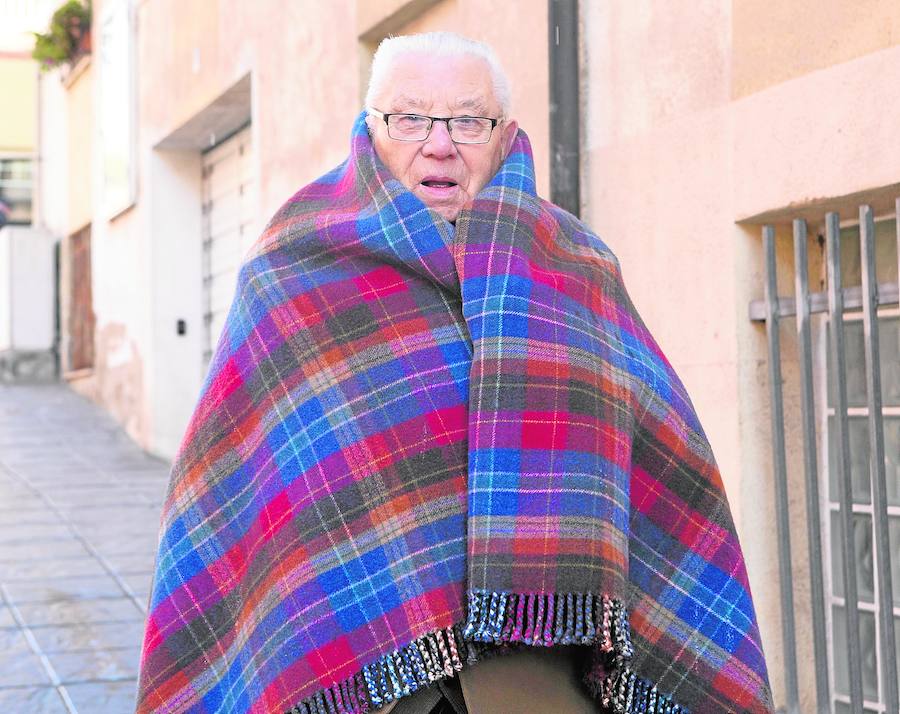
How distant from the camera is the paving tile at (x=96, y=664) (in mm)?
5266

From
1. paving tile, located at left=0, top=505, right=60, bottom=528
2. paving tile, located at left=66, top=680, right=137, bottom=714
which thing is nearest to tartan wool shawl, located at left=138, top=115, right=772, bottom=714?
paving tile, located at left=66, top=680, right=137, bottom=714

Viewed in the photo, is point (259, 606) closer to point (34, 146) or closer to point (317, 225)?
point (317, 225)

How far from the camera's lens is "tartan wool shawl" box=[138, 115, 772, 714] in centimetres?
225

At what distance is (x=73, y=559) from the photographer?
7.40 meters

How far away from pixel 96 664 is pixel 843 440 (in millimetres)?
2873

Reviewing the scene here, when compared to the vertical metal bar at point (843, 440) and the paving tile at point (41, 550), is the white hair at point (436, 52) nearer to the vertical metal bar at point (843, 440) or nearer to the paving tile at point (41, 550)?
the vertical metal bar at point (843, 440)

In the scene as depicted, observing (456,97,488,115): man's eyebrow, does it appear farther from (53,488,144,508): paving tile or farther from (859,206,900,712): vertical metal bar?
(53,488,144,508): paving tile

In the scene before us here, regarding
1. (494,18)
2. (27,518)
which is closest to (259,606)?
(494,18)

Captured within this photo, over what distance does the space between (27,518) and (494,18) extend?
4.32 metres

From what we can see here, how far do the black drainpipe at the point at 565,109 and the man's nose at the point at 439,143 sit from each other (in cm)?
289

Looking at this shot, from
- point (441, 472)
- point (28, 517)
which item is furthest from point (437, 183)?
point (28, 517)

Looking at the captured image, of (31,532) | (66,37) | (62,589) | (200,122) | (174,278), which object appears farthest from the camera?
(66,37)

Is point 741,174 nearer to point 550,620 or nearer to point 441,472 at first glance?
point 441,472

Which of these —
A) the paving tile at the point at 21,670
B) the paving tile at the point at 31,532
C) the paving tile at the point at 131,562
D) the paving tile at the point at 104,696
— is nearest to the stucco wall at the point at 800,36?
the paving tile at the point at 104,696
